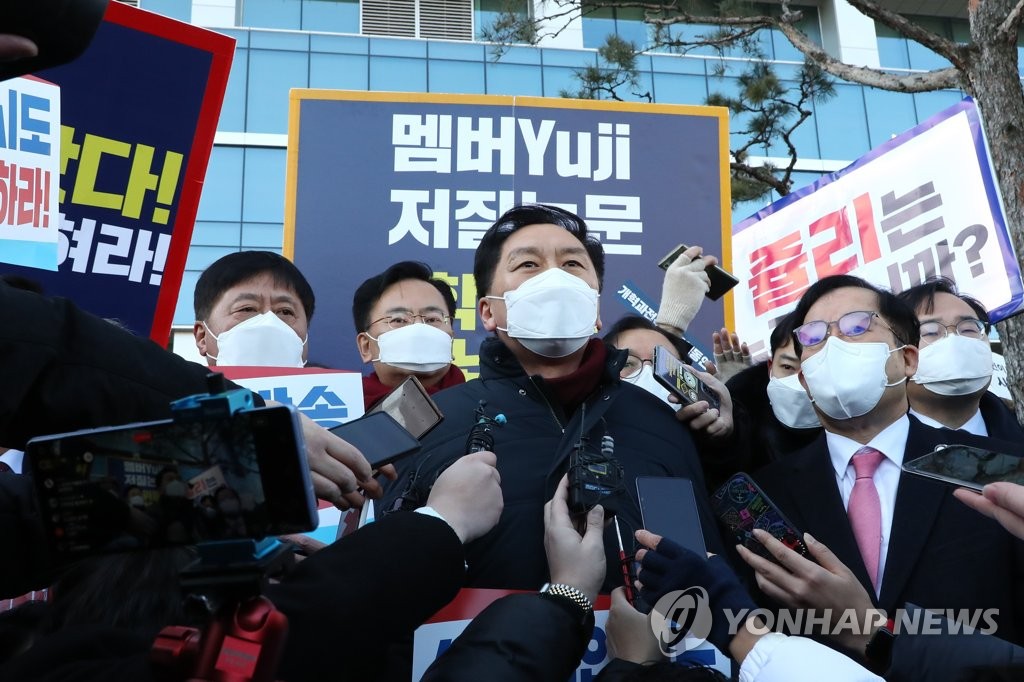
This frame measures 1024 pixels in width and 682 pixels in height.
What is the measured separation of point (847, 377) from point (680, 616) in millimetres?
1016

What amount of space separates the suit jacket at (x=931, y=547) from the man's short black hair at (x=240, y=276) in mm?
2028

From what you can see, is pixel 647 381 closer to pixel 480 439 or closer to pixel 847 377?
pixel 847 377

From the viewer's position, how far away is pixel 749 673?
1.71 meters

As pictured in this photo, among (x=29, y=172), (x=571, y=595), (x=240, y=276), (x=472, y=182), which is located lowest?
(x=571, y=595)

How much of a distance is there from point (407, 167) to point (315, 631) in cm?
384

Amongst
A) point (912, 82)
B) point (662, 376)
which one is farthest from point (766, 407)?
point (912, 82)

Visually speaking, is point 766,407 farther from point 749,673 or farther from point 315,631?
point 315,631

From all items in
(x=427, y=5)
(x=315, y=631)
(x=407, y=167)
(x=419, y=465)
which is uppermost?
(x=427, y=5)

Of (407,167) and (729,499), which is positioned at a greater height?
(407,167)

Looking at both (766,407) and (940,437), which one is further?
(766,407)

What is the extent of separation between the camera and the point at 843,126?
17.6 metres

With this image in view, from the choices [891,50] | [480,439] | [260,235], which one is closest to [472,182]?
[480,439]

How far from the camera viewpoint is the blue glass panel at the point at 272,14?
1706cm

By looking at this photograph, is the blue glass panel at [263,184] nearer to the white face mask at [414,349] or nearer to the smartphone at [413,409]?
the white face mask at [414,349]
